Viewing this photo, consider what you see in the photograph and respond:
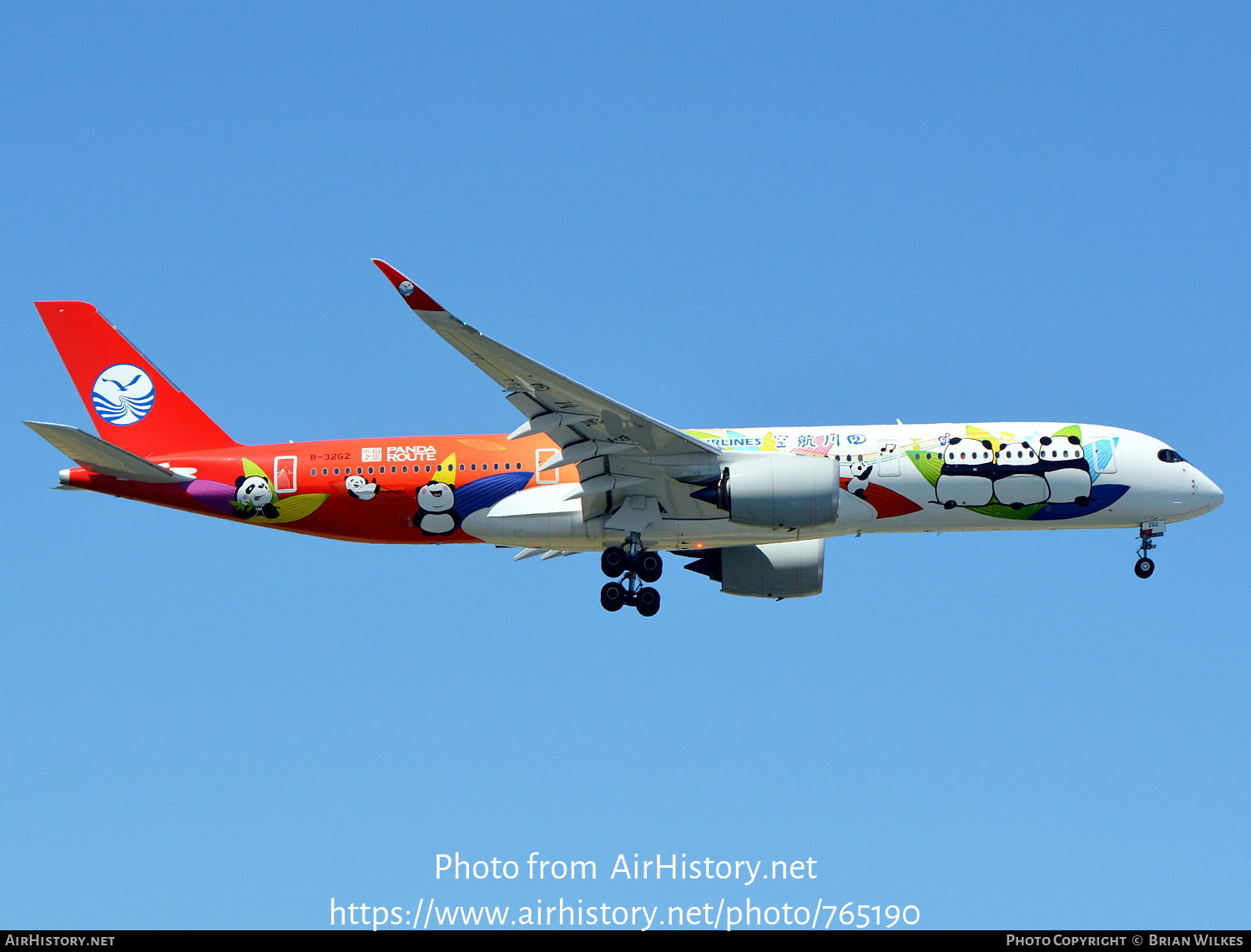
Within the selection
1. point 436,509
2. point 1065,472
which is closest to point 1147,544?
point 1065,472

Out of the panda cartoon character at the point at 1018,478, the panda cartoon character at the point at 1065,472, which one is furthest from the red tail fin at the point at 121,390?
the panda cartoon character at the point at 1065,472

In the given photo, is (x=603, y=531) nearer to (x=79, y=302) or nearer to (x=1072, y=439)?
(x=1072, y=439)

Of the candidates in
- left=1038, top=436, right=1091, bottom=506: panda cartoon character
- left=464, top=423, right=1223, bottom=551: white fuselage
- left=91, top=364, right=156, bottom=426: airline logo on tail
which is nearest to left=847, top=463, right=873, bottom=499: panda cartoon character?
left=464, top=423, right=1223, bottom=551: white fuselage

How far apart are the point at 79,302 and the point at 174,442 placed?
16.3 ft

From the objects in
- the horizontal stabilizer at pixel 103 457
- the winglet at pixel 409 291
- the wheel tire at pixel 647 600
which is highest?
the winglet at pixel 409 291

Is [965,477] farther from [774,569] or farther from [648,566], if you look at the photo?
[648,566]

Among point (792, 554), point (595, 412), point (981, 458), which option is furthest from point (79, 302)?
point (981, 458)

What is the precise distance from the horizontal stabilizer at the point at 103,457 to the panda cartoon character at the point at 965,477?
18442mm

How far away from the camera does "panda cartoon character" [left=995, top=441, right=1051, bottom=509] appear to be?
39344mm

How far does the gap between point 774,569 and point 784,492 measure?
5980 mm

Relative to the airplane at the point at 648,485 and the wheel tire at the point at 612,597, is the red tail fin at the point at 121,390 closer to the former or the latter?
the airplane at the point at 648,485

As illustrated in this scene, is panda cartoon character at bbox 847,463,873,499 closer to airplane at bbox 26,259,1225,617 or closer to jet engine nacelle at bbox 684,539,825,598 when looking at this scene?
airplane at bbox 26,259,1225,617

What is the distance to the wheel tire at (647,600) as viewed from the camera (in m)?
39.8

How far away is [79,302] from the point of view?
43125mm
